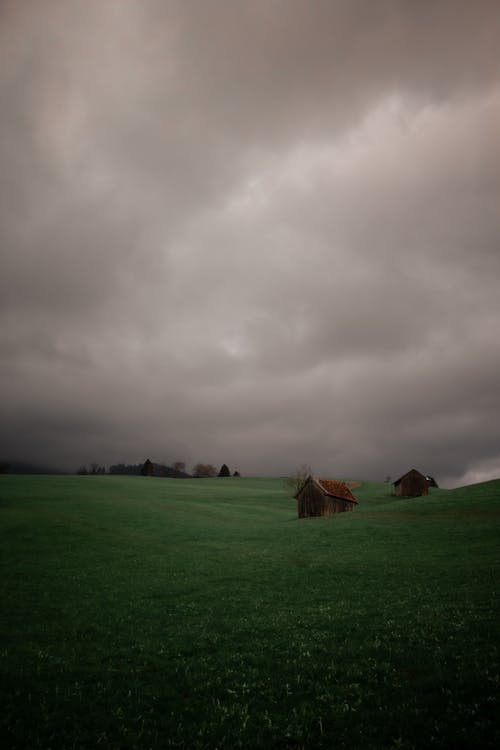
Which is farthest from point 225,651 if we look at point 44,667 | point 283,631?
A: point 44,667

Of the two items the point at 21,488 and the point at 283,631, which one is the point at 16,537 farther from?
the point at 21,488

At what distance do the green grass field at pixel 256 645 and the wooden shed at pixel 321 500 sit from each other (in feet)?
110

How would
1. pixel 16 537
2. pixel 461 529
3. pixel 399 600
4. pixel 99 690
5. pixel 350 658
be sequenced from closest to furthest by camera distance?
pixel 99 690
pixel 350 658
pixel 399 600
pixel 461 529
pixel 16 537

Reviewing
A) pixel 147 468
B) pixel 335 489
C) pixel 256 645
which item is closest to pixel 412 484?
pixel 335 489

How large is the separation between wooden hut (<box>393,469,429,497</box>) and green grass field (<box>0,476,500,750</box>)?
68.6m

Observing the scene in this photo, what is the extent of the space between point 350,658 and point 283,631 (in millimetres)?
4486

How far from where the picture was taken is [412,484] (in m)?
105

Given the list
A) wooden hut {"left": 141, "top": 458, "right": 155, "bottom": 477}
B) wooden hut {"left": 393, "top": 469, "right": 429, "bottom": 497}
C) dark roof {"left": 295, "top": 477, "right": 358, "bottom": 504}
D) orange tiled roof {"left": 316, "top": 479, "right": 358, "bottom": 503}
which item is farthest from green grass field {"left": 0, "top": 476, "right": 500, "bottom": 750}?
wooden hut {"left": 141, "top": 458, "right": 155, "bottom": 477}

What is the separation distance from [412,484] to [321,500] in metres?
45.2

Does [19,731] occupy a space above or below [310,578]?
above

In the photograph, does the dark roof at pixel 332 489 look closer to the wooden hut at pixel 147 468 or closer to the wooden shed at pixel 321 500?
the wooden shed at pixel 321 500

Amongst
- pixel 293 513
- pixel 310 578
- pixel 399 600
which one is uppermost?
pixel 399 600

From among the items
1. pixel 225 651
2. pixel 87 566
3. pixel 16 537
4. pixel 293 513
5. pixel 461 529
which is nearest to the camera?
pixel 225 651

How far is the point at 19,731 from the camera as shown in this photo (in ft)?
32.3
